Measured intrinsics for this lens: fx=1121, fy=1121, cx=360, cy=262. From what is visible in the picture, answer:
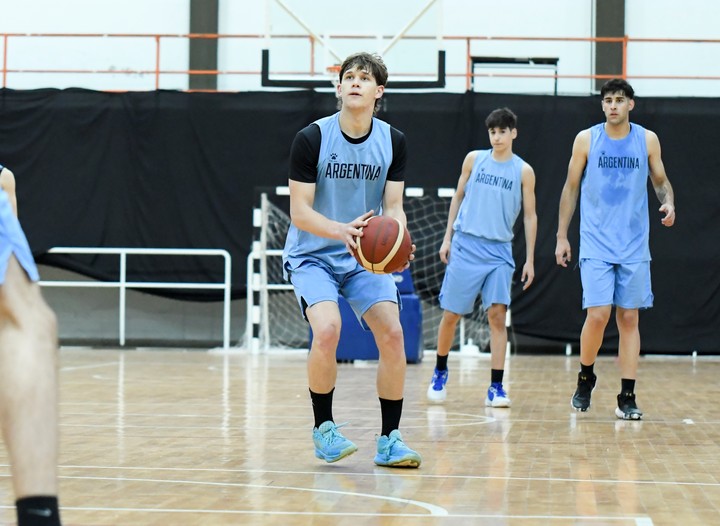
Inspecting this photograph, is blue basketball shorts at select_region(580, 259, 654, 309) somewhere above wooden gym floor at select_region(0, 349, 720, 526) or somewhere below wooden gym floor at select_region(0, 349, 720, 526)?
above

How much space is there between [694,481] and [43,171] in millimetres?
11182

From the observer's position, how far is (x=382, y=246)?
170 inches

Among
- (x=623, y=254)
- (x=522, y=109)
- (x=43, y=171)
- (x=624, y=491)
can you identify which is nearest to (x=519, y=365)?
(x=522, y=109)

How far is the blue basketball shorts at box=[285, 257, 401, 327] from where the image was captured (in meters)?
4.62

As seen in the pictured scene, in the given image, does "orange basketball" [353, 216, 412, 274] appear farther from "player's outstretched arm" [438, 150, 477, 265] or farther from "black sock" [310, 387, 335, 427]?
"player's outstretched arm" [438, 150, 477, 265]

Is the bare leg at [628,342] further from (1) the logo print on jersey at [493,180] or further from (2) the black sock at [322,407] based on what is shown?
(2) the black sock at [322,407]

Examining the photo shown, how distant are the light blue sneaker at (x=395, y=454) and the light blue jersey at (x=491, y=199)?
2.93m

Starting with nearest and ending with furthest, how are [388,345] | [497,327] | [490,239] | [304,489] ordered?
Answer: [304,489] < [388,345] < [497,327] < [490,239]

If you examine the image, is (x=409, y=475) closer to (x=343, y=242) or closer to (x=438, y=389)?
(x=343, y=242)

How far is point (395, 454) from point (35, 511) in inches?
102

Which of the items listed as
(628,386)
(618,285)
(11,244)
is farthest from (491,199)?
(11,244)

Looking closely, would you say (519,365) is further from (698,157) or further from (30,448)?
(30,448)

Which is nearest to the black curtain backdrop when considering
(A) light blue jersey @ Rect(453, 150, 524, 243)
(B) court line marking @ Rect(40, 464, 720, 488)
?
(A) light blue jersey @ Rect(453, 150, 524, 243)

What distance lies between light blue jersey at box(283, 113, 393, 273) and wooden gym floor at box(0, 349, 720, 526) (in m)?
0.89
